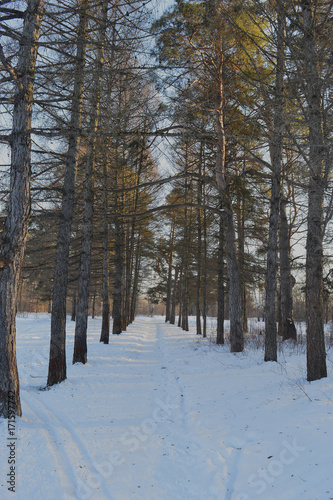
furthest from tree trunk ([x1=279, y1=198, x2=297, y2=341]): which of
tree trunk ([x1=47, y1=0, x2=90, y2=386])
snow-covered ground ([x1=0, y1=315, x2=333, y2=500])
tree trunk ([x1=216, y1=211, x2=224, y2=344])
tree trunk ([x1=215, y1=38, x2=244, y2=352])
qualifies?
tree trunk ([x1=47, y1=0, x2=90, y2=386])

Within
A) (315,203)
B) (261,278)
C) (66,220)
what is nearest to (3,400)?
(66,220)

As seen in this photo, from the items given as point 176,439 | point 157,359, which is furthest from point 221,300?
point 176,439

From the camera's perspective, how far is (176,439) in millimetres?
3965

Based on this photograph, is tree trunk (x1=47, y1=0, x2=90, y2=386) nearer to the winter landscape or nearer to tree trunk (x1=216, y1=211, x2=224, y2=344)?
the winter landscape

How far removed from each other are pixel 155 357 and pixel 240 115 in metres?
8.65

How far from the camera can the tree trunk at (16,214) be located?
4.23 meters

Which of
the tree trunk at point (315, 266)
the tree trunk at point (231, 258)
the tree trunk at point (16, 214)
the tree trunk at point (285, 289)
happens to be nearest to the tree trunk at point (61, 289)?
the tree trunk at point (16, 214)

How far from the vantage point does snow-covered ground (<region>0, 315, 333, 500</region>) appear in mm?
2850

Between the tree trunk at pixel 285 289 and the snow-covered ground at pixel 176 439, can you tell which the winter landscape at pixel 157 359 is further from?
the tree trunk at pixel 285 289

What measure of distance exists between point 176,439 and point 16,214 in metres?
3.79

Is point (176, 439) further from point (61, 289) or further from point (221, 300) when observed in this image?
point (221, 300)

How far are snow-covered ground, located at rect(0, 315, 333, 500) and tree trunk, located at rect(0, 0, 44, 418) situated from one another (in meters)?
0.58

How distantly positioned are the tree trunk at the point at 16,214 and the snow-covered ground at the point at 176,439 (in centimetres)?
58

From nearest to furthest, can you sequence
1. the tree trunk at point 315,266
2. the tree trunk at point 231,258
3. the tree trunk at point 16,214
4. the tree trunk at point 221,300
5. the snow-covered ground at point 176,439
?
1. the snow-covered ground at point 176,439
2. the tree trunk at point 16,214
3. the tree trunk at point 315,266
4. the tree trunk at point 231,258
5. the tree trunk at point 221,300
